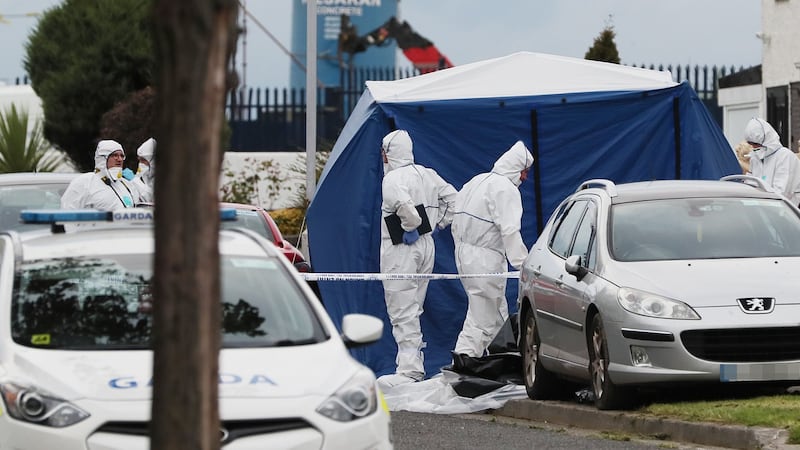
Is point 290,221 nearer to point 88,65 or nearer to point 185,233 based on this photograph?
point 88,65

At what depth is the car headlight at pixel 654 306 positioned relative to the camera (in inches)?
437

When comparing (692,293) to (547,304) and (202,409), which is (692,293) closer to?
(547,304)

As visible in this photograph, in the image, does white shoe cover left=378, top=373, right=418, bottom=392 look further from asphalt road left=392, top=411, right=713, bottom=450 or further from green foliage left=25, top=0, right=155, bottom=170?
green foliage left=25, top=0, right=155, bottom=170

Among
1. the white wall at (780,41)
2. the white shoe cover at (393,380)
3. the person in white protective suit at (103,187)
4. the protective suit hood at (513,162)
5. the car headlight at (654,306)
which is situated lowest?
the white shoe cover at (393,380)

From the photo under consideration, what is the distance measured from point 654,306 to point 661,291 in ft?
0.41

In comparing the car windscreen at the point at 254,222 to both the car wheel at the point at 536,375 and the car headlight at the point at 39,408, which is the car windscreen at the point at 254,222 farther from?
the car headlight at the point at 39,408

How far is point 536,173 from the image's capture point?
56.2 feet

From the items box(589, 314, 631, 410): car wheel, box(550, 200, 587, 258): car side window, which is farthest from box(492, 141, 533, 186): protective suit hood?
box(589, 314, 631, 410): car wheel

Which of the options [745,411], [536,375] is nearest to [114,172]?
[536,375]

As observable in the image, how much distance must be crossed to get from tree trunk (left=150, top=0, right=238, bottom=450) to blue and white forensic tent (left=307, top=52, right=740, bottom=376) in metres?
12.1

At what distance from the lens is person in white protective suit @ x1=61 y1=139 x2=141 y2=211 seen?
16011 millimetres

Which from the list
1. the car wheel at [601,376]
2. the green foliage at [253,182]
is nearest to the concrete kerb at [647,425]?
the car wheel at [601,376]

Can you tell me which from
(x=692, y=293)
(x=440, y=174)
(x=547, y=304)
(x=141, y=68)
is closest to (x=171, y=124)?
(x=692, y=293)

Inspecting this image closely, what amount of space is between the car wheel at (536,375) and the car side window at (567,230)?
1.79 ft
